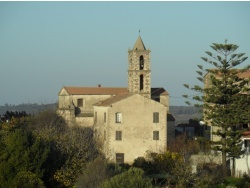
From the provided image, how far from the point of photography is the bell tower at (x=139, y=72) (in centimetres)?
5734

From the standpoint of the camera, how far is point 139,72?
57.5 m

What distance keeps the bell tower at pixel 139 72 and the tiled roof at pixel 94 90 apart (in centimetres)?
469

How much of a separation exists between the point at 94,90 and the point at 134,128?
516 inches

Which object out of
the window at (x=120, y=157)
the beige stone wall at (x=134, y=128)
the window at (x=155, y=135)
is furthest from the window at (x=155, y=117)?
the window at (x=120, y=157)

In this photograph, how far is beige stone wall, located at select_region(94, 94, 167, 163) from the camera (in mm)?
50750

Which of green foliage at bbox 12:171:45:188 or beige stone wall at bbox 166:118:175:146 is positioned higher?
beige stone wall at bbox 166:118:175:146

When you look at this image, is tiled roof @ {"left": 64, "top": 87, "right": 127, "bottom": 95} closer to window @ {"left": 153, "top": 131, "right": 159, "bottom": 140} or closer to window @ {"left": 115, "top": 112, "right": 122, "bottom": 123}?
window @ {"left": 115, "top": 112, "right": 122, "bottom": 123}

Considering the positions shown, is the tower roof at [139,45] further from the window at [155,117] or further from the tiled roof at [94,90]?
the window at [155,117]

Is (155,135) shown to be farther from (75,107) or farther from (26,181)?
(26,181)

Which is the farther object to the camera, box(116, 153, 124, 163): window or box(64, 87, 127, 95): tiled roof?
box(64, 87, 127, 95): tiled roof

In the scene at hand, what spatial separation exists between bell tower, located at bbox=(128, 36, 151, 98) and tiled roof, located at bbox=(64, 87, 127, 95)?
4.69 m

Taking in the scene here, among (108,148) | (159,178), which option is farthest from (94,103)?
(159,178)

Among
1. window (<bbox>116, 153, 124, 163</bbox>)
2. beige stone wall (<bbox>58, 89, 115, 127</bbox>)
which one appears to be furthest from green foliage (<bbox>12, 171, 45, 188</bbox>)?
beige stone wall (<bbox>58, 89, 115, 127</bbox>)

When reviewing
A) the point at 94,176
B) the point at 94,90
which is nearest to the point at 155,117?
the point at 94,90
